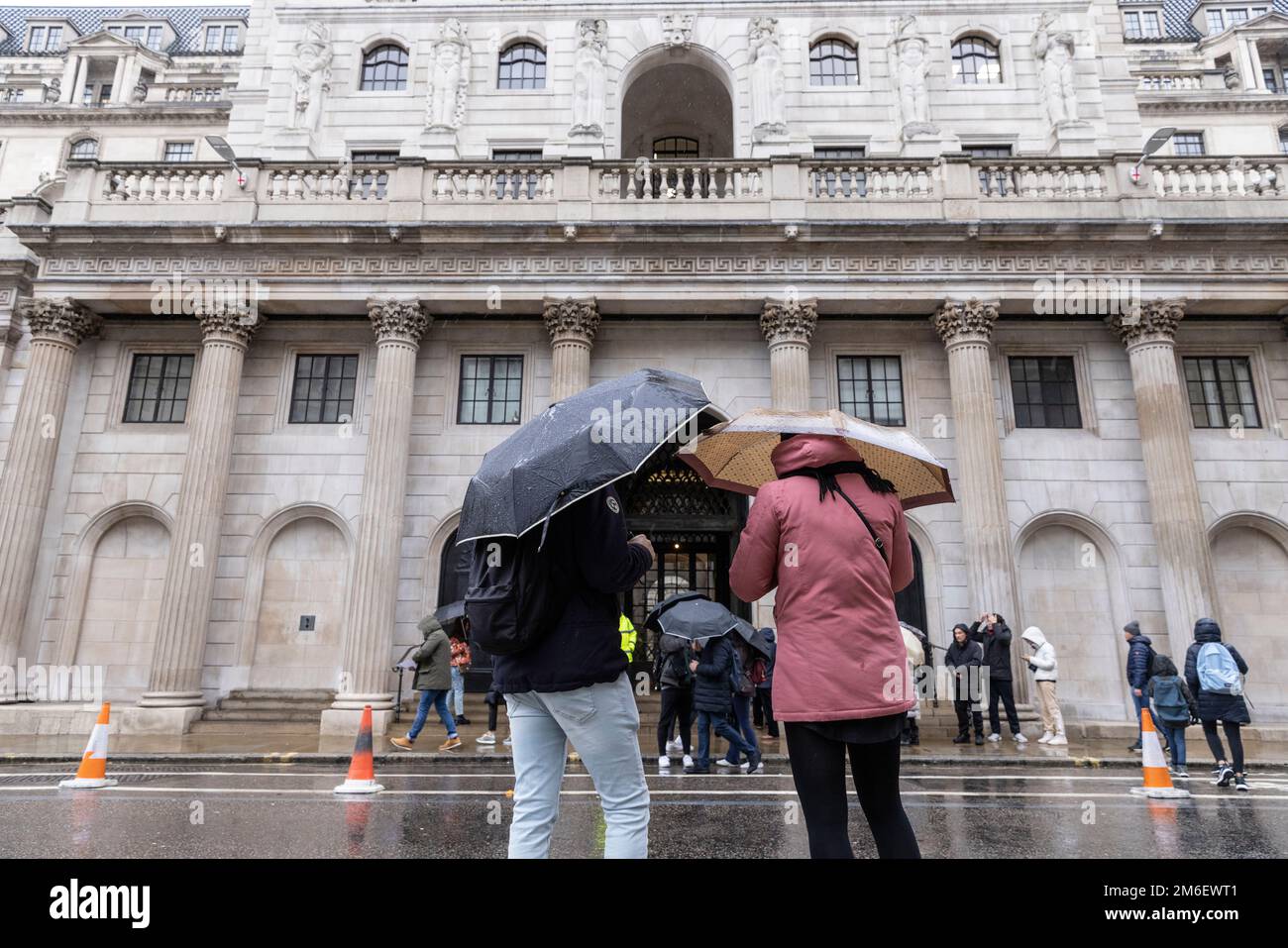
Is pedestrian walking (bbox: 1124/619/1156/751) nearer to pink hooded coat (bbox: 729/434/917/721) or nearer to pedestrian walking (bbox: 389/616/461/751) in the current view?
pedestrian walking (bbox: 389/616/461/751)

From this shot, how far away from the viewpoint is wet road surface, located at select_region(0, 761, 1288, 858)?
228 inches

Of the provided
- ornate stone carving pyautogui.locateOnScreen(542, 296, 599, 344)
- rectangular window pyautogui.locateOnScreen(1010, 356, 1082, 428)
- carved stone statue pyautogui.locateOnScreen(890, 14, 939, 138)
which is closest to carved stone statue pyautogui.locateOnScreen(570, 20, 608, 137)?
ornate stone carving pyautogui.locateOnScreen(542, 296, 599, 344)

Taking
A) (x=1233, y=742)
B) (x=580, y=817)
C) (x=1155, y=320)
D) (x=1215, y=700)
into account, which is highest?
(x=1155, y=320)

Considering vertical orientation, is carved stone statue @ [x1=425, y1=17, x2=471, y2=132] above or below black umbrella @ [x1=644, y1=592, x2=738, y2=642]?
above

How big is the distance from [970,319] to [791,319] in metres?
4.09

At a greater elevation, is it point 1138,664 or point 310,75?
point 310,75

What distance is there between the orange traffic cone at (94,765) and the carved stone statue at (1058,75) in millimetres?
24456

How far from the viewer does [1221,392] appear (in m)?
17.8

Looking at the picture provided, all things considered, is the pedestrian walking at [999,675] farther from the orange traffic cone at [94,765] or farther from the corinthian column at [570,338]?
the orange traffic cone at [94,765]

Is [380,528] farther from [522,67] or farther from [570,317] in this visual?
[522,67]

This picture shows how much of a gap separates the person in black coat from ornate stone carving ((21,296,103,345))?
56.6 feet

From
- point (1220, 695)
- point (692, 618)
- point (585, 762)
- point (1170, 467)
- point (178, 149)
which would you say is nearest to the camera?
point (585, 762)

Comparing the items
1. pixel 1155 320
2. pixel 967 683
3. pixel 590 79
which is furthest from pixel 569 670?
pixel 590 79

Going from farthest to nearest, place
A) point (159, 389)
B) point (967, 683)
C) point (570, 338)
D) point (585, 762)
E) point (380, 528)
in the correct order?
1. point (159, 389)
2. point (570, 338)
3. point (380, 528)
4. point (967, 683)
5. point (585, 762)
